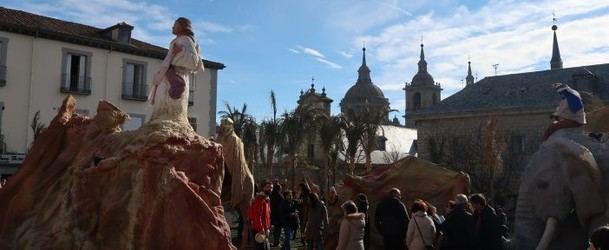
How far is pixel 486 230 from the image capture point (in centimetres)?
781

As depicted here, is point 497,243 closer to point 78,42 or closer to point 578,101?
point 578,101

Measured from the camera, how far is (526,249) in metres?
7.86

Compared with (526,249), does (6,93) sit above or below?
above

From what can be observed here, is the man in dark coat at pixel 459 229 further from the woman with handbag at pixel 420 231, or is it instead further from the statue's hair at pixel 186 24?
the statue's hair at pixel 186 24

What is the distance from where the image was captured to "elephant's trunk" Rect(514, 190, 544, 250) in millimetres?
7855

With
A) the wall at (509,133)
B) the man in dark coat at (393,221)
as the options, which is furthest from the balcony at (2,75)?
the wall at (509,133)

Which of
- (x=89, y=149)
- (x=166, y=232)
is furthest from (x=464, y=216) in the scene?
(x=89, y=149)

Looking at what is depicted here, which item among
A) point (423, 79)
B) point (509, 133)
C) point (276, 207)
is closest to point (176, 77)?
point (276, 207)

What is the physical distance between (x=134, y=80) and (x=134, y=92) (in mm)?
632

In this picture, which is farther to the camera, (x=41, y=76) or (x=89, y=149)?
(x=41, y=76)

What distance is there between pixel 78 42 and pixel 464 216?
2483cm

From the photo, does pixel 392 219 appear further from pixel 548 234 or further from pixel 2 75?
pixel 2 75

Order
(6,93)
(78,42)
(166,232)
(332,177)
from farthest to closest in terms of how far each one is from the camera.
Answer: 1. (332,177)
2. (78,42)
3. (6,93)
4. (166,232)

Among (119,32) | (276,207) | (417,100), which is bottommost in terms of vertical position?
(276,207)
